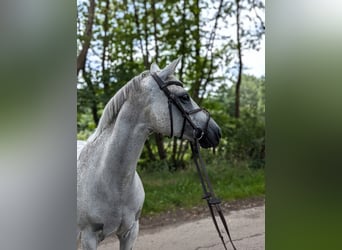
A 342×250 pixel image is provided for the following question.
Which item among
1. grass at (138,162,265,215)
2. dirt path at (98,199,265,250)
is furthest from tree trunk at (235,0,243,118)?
dirt path at (98,199,265,250)

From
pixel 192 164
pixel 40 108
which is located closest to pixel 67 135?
pixel 40 108

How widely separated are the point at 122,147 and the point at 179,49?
865mm

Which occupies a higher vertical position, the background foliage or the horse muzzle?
the background foliage

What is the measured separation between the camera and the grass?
2.29 meters

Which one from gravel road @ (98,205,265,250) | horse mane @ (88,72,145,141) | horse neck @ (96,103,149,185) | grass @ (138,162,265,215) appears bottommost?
gravel road @ (98,205,265,250)

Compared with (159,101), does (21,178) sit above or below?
below

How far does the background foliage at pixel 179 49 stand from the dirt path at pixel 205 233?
319mm

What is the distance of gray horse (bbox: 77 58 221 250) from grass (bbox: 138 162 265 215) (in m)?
0.31

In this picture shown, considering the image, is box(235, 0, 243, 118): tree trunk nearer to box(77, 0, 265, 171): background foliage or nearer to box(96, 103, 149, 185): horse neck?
box(77, 0, 265, 171): background foliage

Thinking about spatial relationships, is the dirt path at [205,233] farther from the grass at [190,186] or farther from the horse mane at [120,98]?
the horse mane at [120,98]

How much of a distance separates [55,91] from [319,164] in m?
0.74

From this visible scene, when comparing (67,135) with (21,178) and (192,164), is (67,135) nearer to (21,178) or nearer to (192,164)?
(21,178)

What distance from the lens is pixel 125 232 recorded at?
1992mm

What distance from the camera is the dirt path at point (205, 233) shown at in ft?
7.42
